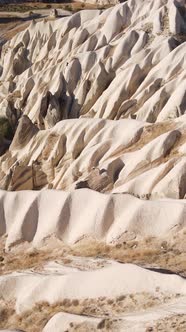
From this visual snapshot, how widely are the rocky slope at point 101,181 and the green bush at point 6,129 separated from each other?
15 centimetres

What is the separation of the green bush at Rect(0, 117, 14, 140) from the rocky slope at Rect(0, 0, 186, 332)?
148mm

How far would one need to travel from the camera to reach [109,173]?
2005cm

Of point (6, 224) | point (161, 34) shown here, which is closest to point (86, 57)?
point (161, 34)

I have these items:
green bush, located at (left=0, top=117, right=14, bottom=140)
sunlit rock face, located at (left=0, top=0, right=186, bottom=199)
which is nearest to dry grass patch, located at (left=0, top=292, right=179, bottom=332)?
sunlit rock face, located at (left=0, top=0, right=186, bottom=199)

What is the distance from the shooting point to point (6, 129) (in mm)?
32625

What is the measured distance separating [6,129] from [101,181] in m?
14.7

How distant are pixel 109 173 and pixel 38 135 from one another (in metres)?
9.05

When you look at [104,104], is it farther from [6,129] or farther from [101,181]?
[101,181]

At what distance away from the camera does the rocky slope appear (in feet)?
36.0

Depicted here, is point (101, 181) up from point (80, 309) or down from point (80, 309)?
down

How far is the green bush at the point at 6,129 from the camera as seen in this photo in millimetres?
32312

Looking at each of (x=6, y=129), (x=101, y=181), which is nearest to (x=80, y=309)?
(x=101, y=181)

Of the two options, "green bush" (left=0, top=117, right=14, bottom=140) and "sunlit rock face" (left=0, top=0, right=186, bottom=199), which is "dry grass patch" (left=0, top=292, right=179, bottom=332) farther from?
"green bush" (left=0, top=117, right=14, bottom=140)

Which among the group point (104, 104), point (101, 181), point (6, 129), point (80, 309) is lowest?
point (6, 129)
